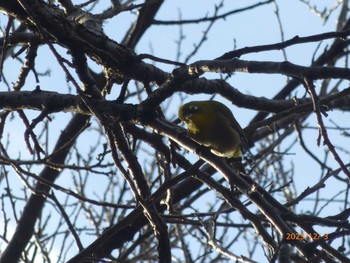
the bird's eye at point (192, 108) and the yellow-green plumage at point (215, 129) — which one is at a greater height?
the bird's eye at point (192, 108)

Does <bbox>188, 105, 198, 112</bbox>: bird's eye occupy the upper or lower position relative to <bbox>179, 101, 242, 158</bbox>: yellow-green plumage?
upper

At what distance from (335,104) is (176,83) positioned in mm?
1450

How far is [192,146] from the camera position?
3.38m

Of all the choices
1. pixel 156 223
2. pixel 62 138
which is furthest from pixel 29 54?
pixel 62 138

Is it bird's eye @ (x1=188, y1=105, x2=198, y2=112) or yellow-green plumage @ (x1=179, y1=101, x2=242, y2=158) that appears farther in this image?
bird's eye @ (x1=188, y1=105, x2=198, y2=112)

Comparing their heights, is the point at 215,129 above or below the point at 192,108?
below

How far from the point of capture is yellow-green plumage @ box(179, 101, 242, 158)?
4641 mm

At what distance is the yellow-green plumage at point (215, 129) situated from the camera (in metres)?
4.64

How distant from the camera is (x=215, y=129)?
4691 mm

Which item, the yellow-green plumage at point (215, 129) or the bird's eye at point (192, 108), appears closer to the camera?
the yellow-green plumage at point (215, 129)

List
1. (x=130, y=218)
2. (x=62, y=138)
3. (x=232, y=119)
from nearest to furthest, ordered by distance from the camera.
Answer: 1. (x=130, y=218)
2. (x=232, y=119)
3. (x=62, y=138)

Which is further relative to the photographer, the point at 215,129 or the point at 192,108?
the point at 192,108

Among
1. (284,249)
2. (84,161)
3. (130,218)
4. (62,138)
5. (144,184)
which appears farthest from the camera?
(84,161)

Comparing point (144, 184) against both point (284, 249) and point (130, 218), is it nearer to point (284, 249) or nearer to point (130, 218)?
point (130, 218)
